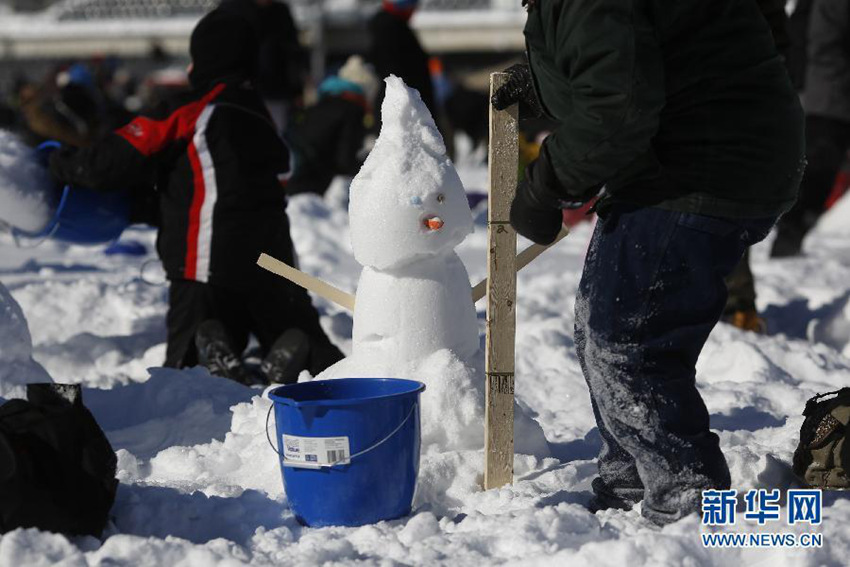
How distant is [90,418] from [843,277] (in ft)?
16.9

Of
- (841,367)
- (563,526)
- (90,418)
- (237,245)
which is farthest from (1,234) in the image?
(841,367)

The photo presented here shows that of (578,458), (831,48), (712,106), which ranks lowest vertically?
(578,458)

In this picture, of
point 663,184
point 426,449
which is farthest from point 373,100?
point 663,184

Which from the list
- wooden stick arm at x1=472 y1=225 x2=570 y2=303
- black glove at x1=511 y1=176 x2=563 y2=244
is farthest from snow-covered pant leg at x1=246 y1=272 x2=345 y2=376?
black glove at x1=511 y1=176 x2=563 y2=244

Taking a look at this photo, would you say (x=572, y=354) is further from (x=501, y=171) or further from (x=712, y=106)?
(x=712, y=106)

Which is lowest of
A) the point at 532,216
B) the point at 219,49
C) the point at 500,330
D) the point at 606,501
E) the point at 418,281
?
the point at 606,501

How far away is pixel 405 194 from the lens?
3.21m

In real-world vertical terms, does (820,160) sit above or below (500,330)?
above

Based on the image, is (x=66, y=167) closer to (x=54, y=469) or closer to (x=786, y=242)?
(x=54, y=469)

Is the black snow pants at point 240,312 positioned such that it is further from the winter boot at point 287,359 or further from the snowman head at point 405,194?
the snowman head at point 405,194

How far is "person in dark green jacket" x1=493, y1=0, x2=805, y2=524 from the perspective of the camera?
7.96 feet

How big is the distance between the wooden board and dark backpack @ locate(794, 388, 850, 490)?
28.9 inches

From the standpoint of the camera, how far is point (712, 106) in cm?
252

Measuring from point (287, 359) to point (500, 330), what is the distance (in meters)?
1.61
